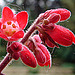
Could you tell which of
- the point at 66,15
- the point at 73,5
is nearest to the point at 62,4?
the point at 73,5

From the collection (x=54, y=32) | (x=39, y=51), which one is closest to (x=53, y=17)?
(x=54, y=32)

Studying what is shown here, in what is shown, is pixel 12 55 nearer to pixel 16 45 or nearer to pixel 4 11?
pixel 16 45

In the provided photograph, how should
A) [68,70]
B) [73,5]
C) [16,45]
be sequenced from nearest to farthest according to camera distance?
[16,45] < [73,5] < [68,70]

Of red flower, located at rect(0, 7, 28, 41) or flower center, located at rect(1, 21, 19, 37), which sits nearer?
red flower, located at rect(0, 7, 28, 41)

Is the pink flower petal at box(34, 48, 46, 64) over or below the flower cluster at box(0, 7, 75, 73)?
below

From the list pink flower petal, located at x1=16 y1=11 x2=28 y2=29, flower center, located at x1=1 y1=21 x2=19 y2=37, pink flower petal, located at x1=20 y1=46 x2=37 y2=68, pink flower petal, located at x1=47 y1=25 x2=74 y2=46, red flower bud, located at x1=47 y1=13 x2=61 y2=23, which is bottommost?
pink flower petal, located at x1=20 y1=46 x2=37 y2=68

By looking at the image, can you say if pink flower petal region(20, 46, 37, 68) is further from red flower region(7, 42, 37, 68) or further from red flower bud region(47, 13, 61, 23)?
red flower bud region(47, 13, 61, 23)

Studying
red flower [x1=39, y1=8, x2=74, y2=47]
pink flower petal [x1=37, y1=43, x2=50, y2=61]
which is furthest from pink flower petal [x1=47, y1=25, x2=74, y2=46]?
pink flower petal [x1=37, y1=43, x2=50, y2=61]
